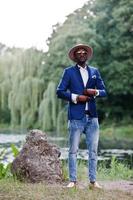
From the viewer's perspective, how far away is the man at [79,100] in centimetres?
745

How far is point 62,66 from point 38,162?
30.6 metres

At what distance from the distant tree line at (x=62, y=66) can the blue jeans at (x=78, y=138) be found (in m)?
26.3

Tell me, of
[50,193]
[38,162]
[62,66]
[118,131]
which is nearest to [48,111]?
[118,131]

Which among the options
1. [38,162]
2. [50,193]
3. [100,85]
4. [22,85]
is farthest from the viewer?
[22,85]

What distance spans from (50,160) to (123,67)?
27956 mm

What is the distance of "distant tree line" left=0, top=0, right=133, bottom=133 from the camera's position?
115 feet

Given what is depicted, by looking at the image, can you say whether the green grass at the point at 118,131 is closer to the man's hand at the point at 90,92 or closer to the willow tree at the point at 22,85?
the willow tree at the point at 22,85

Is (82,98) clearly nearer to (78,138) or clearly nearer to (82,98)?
(82,98)

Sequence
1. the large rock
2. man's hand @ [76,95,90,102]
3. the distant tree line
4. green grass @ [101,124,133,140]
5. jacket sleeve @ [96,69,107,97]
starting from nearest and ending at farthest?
man's hand @ [76,95,90,102] < jacket sleeve @ [96,69,107,97] < the large rock < green grass @ [101,124,133,140] < the distant tree line

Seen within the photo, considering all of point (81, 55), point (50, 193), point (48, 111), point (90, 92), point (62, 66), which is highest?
point (62, 66)

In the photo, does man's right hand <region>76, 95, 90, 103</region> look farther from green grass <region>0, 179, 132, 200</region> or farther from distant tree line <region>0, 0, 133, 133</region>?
distant tree line <region>0, 0, 133, 133</region>

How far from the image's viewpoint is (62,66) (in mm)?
39062

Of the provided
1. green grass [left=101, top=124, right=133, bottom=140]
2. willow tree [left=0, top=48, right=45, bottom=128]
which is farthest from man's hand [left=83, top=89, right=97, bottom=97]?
willow tree [left=0, top=48, right=45, bottom=128]

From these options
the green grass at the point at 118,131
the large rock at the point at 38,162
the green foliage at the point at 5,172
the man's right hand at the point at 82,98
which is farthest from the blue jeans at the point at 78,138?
the green grass at the point at 118,131
